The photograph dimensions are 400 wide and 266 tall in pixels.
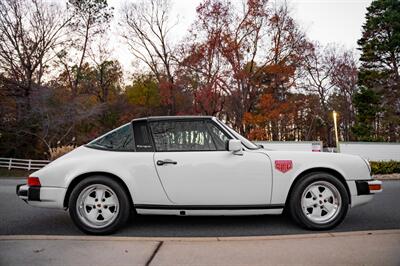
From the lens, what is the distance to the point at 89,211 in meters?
3.89

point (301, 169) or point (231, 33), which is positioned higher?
point (231, 33)

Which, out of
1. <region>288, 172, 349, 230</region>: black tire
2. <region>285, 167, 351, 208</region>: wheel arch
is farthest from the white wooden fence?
<region>288, 172, 349, 230</region>: black tire

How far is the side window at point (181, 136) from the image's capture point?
13.2 ft

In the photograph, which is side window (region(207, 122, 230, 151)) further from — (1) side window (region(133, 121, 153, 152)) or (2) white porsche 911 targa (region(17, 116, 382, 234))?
(1) side window (region(133, 121, 153, 152))

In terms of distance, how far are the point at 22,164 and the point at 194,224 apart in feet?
70.8

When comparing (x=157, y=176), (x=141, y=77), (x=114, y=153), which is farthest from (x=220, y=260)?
(x=141, y=77)

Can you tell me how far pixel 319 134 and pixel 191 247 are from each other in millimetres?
44879

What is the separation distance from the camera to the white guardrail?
2152 cm

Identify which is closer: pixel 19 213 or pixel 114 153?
pixel 114 153

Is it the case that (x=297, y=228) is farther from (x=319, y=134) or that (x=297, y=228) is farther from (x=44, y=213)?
(x=319, y=134)

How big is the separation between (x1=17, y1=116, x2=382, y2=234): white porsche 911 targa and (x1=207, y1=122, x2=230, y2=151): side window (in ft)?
0.12

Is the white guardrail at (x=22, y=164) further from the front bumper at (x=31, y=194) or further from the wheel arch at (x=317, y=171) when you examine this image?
the wheel arch at (x=317, y=171)

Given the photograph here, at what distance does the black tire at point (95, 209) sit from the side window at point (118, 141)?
44cm

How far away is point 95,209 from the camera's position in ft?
12.7
